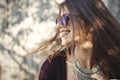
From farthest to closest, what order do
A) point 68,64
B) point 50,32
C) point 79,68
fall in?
point 50,32 → point 68,64 → point 79,68

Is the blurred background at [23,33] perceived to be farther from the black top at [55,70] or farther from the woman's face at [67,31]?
the woman's face at [67,31]

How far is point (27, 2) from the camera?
4816 millimetres

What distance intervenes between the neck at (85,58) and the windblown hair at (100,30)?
0.04 meters

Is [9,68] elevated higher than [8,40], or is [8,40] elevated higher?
[8,40]

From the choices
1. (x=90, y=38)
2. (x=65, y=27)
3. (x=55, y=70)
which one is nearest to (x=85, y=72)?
(x=90, y=38)

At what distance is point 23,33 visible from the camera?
4.82 meters

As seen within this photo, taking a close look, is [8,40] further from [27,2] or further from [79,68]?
[79,68]

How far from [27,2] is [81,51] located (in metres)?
2.45

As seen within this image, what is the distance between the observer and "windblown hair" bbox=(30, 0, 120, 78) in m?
2.46

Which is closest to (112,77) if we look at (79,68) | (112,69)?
(112,69)

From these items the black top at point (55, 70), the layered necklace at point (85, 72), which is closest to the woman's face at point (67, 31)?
the layered necklace at point (85, 72)

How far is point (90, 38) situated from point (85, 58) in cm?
15

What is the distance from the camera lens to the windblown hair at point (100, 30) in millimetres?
2459

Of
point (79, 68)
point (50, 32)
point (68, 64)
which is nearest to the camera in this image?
point (79, 68)
